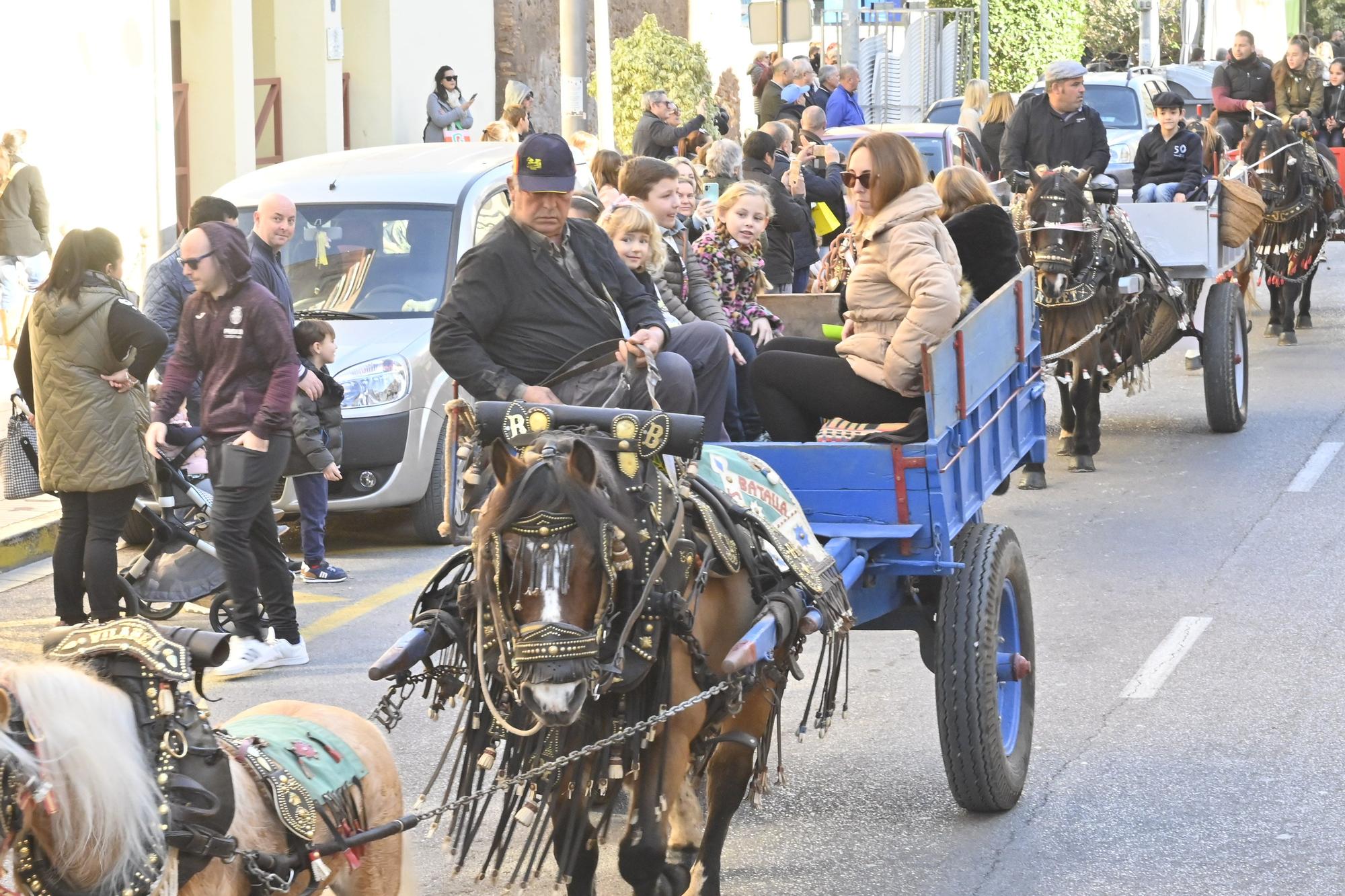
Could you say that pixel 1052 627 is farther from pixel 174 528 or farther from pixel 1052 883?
pixel 174 528

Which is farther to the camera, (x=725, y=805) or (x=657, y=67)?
(x=657, y=67)

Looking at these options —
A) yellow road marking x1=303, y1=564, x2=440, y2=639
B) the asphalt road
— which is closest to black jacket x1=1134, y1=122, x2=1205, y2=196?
the asphalt road

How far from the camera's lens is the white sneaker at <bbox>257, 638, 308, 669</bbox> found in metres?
8.16

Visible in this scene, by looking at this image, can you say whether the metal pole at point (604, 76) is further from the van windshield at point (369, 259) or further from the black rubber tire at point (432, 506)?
the black rubber tire at point (432, 506)

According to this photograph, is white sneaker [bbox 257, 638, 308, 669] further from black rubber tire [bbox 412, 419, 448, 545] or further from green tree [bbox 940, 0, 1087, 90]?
green tree [bbox 940, 0, 1087, 90]

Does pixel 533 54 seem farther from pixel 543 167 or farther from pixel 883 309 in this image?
pixel 543 167

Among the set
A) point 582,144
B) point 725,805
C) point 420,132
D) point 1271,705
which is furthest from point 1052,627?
point 420,132

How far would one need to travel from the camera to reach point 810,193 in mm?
16000

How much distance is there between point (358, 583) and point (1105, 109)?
16.8 meters

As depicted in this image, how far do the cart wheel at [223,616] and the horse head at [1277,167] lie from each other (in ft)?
35.7

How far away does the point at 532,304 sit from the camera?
563 cm

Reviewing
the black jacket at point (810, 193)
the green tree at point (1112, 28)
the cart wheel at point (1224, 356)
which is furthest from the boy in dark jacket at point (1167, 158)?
the green tree at point (1112, 28)

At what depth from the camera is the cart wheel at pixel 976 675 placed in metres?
6.03

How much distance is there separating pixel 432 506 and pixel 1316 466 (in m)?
5.73
